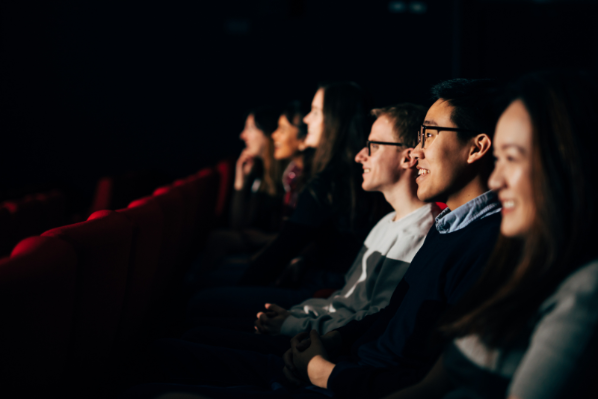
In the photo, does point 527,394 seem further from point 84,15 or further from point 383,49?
point 84,15

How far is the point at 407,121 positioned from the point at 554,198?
102 centimetres

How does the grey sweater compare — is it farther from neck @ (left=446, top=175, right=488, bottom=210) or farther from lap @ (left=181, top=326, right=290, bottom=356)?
neck @ (left=446, top=175, right=488, bottom=210)

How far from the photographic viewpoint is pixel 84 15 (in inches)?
204

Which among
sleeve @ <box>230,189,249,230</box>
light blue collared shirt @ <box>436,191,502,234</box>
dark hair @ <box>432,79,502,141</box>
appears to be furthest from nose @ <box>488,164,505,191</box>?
sleeve @ <box>230,189,249,230</box>

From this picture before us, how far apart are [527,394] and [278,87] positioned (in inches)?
185

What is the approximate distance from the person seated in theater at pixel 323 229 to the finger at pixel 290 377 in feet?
1.94

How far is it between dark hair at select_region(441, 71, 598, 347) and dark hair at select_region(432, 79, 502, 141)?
16.8 inches

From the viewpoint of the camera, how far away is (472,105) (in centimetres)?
115

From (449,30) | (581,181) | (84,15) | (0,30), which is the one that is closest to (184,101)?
(84,15)

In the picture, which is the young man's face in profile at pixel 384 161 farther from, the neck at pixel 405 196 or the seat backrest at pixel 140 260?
the seat backrest at pixel 140 260

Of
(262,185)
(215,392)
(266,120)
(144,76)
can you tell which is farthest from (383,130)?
(144,76)

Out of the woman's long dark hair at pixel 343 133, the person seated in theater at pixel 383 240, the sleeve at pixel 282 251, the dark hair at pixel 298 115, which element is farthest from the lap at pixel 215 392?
the dark hair at pixel 298 115

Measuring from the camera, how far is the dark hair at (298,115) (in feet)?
9.91

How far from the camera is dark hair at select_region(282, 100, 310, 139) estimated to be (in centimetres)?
302
